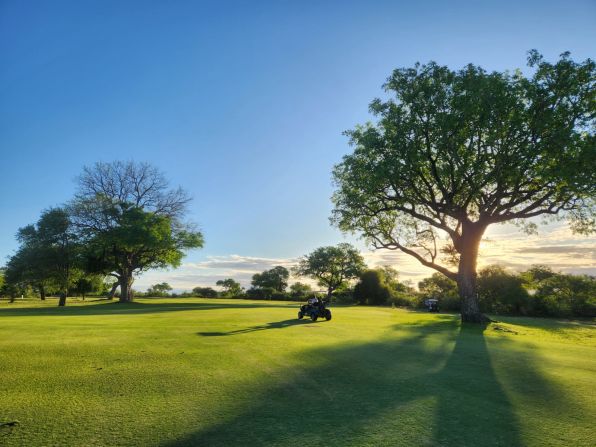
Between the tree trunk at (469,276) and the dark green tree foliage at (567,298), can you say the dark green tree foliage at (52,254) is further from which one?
the dark green tree foliage at (567,298)

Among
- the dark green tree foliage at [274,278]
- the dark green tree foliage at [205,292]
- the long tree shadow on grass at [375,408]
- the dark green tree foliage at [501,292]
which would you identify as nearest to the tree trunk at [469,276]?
the long tree shadow on grass at [375,408]

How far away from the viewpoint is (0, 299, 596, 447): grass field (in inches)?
150

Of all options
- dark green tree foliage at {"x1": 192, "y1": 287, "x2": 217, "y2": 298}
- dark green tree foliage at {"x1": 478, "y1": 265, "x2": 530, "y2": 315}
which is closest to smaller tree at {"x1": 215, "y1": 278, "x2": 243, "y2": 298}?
dark green tree foliage at {"x1": 192, "y1": 287, "x2": 217, "y2": 298}

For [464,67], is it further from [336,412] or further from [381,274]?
[381,274]

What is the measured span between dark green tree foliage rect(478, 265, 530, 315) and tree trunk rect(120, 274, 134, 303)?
43.5 m

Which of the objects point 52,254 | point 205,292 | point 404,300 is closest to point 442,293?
point 404,300

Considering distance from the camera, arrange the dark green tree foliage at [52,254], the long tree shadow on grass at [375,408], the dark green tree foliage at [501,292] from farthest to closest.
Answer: the dark green tree foliage at [52,254] < the dark green tree foliage at [501,292] < the long tree shadow on grass at [375,408]

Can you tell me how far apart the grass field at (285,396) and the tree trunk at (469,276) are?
10.8 meters

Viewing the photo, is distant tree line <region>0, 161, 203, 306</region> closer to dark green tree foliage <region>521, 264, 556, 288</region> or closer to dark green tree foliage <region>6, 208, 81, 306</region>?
dark green tree foliage <region>6, 208, 81, 306</region>

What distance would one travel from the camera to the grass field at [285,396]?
12.5 ft

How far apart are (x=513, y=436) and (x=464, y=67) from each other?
2083 centimetres

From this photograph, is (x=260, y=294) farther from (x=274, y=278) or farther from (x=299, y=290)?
(x=274, y=278)

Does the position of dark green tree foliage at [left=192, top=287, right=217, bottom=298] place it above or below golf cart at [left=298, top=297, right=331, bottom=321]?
below

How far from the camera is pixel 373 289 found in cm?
5847
